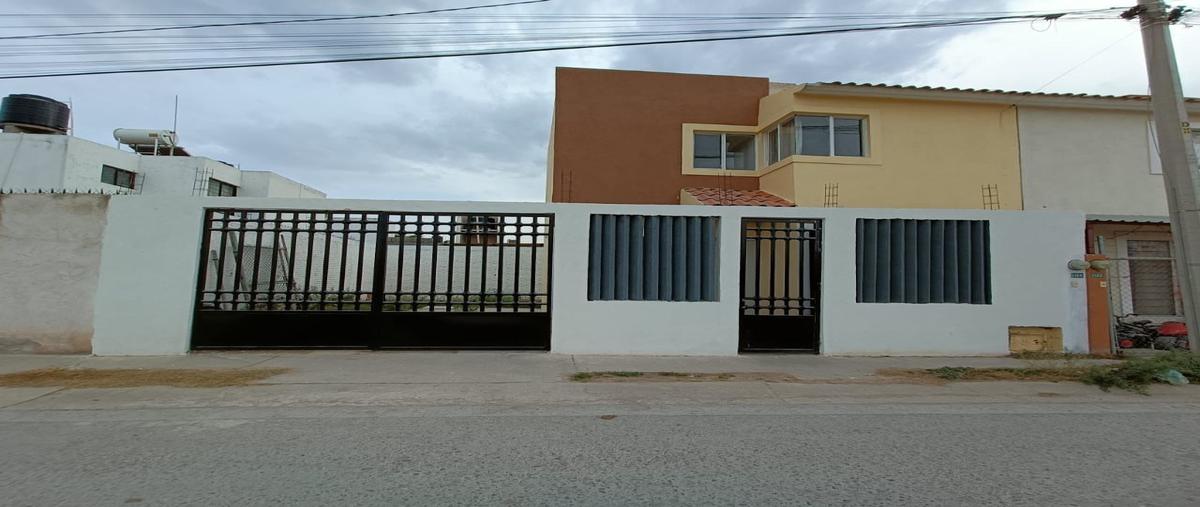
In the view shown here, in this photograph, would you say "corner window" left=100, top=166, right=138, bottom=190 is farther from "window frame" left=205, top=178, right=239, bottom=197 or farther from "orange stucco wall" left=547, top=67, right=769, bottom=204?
"orange stucco wall" left=547, top=67, right=769, bottom=204

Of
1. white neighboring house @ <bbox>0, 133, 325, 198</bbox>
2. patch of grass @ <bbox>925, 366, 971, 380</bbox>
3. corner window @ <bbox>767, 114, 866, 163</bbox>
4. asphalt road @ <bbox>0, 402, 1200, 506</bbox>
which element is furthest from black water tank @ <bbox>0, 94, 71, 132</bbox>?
patch of grass @ <bbox>925, 366, 971, 380</bbox>

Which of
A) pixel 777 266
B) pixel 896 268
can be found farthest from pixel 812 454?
pixel 777 266

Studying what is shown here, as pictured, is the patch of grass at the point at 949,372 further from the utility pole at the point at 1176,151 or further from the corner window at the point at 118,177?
the corner window at the point at 118,177

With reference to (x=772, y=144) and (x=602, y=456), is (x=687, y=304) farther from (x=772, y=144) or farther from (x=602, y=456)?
(x=772, y=144)

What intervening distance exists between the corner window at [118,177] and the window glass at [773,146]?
876 inches

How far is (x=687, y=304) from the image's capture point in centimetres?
852

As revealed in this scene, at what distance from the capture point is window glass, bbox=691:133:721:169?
13.8 meters

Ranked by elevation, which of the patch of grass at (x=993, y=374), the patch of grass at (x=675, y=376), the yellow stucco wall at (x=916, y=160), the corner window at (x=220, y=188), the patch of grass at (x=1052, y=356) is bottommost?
the patch of grass at (x=675, y=376)

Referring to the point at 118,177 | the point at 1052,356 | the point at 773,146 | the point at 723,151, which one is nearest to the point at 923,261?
the point at 1052,356

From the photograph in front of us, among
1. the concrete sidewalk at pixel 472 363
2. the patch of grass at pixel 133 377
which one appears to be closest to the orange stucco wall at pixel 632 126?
the concrete sidewalk at pixel 472 363

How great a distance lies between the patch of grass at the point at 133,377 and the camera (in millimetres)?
6391

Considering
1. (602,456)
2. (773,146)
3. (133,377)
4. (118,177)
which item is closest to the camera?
(602,456)

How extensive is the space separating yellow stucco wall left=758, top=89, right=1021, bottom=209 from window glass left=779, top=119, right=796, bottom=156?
282 mm

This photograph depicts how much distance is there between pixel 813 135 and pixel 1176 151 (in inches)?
213
